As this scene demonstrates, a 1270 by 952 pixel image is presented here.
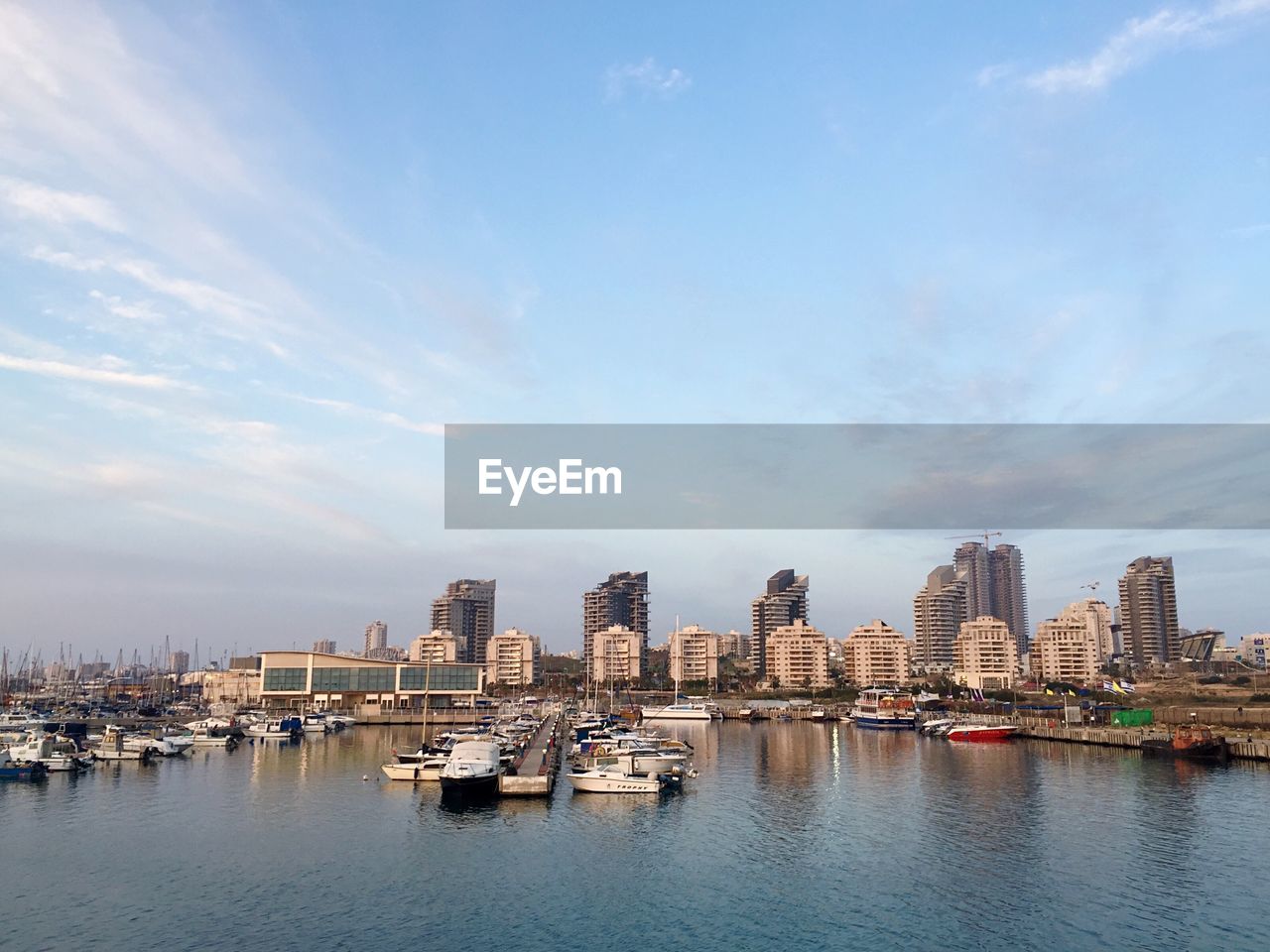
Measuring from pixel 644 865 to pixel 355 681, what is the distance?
96983 mm

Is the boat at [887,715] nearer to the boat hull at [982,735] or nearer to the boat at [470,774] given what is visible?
the boat hull at [982,735]

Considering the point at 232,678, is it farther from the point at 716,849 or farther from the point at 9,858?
the point at 716,849

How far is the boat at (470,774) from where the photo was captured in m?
49.3

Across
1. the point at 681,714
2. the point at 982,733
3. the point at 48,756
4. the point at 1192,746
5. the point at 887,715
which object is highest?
the point at 48,756

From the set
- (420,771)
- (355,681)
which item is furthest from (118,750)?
(355,681)

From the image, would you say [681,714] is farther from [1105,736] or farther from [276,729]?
[1105,736]

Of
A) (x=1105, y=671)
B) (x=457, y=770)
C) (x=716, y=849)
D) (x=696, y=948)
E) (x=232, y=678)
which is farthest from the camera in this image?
(x=1105, y=671)

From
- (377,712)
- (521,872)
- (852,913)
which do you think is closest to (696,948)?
(852,913)

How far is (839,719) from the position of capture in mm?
125688

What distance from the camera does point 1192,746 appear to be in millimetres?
70500

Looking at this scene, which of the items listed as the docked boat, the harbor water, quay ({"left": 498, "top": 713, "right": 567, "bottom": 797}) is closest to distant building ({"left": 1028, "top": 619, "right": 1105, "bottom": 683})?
the docked boat

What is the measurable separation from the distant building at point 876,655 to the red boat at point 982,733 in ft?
284

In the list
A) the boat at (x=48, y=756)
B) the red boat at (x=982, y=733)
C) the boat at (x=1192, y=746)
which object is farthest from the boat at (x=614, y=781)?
the red boat at (x=982, y=733)

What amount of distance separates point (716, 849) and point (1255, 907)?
19651 mm
